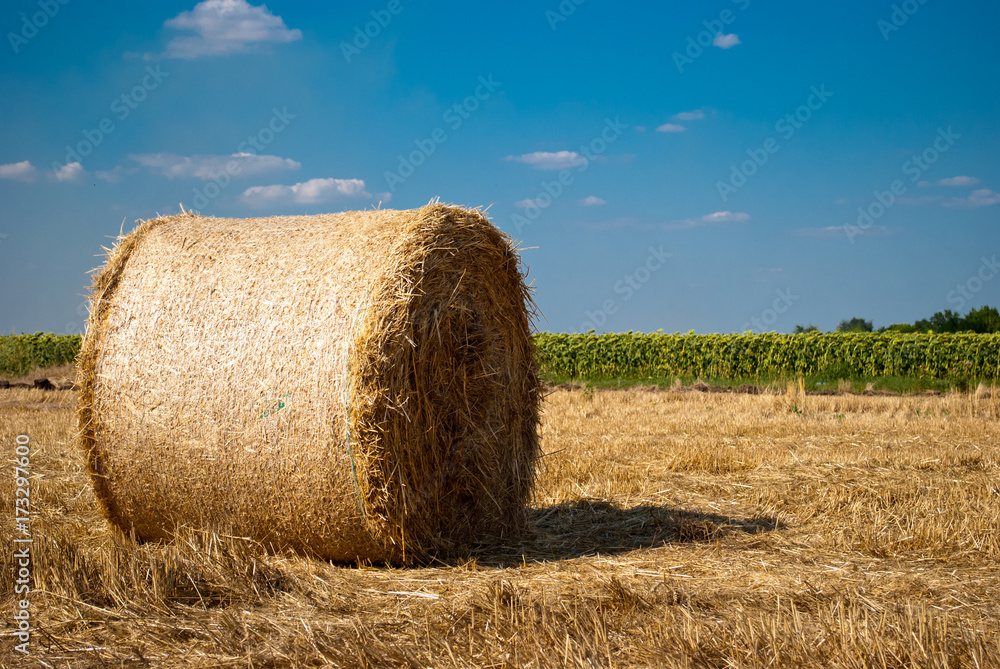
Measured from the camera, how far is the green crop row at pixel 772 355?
24.1 meters

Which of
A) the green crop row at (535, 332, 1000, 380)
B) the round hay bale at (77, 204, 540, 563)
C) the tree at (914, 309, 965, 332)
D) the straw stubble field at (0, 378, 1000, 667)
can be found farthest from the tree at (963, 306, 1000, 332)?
the round hay bale at (77, 204, 540, 563)

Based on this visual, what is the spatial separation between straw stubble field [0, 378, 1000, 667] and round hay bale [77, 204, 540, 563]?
333mm

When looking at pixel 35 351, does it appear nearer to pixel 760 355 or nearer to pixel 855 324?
pixel 760 355

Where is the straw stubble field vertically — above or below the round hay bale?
below

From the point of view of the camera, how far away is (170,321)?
5672 mm

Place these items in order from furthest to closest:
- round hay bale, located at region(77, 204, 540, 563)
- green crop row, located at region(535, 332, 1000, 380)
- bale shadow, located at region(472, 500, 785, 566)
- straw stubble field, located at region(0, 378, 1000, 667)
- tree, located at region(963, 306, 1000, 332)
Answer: tree, located at region(963, 306, 1000, 332) → green crop row, located at region(535, 332, 1000, 380) → bale shadow, located at region(472, 500, 785, 566) → round hay bale, located at region(77, 204, 540, 563) → straw stubble field, located at region(0, 378, 1000, 667)

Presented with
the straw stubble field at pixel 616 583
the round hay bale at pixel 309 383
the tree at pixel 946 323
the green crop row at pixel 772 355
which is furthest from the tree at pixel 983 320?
the round hay bale at pixel 309 383

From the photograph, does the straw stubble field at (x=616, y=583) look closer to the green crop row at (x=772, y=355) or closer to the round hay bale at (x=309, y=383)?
the round hay bale at (x=309, y=383)

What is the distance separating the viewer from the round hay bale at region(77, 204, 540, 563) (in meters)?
5.08

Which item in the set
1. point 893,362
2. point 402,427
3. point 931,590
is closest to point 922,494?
point 931,590

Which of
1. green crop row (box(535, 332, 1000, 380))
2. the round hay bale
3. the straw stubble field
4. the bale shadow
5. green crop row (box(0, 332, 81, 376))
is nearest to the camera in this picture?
the straw stubble field

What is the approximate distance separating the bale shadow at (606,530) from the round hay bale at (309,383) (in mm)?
318

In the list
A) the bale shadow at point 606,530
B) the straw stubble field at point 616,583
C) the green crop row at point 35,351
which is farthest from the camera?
the green crop row at point 35,351

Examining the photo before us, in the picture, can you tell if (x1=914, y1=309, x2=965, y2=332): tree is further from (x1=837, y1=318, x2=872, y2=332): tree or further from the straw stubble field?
the straw stubble field
